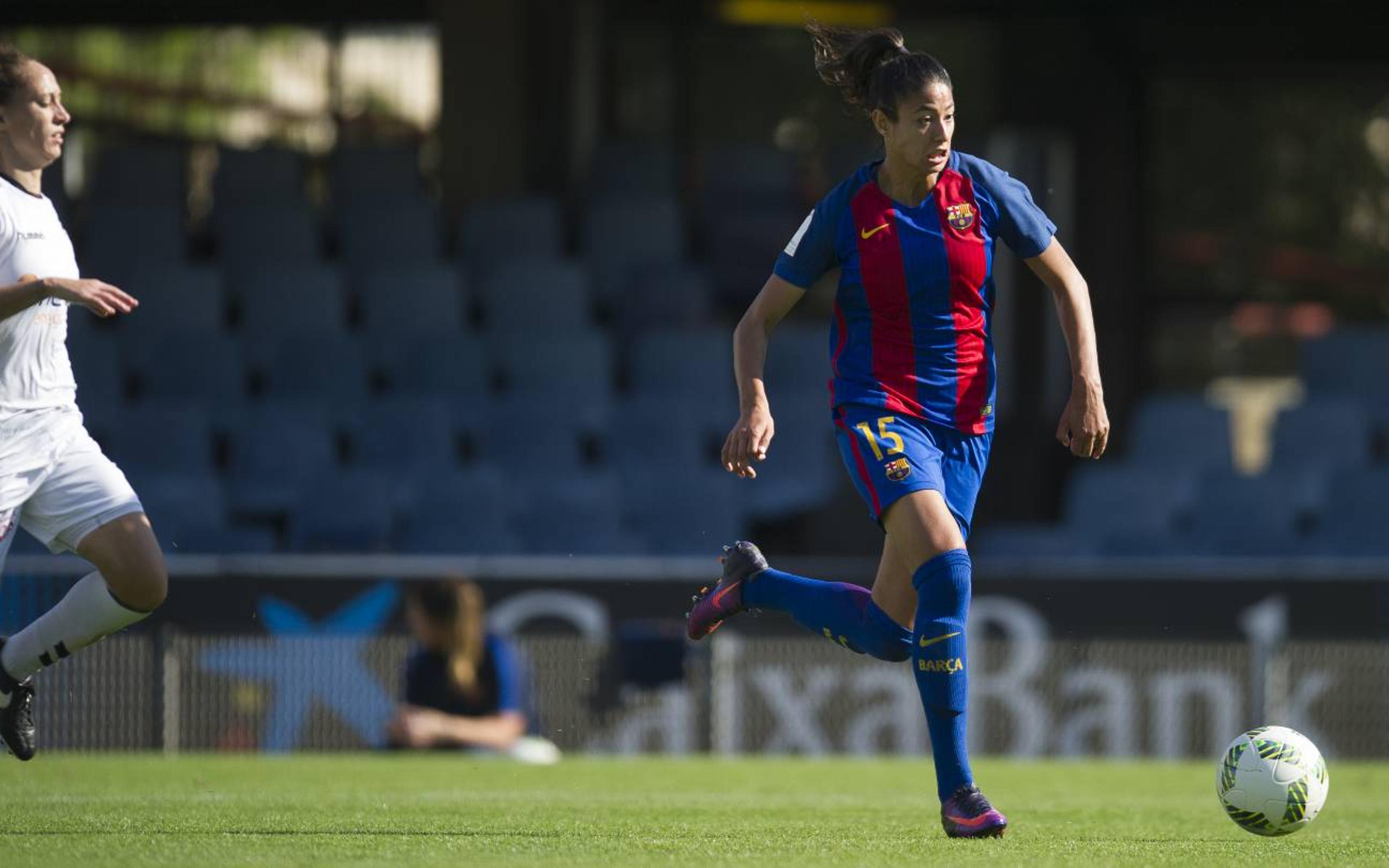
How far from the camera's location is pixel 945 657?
564 centimetres

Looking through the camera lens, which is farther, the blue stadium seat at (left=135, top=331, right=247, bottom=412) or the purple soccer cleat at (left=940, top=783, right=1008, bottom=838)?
the blue stadium seat at (left=135, top=331, right=247, bottom=412)

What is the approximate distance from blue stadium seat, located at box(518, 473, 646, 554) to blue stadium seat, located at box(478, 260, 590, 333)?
1955mm

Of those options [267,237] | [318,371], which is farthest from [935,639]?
[267,237]

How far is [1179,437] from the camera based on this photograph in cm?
1516

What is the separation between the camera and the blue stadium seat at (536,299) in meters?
14.8

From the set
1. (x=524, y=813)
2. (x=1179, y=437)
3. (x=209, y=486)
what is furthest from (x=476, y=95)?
(x=524, y=813)

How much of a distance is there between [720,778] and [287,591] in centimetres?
305

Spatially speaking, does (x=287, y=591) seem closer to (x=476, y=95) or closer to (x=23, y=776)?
(x=23, y=776)

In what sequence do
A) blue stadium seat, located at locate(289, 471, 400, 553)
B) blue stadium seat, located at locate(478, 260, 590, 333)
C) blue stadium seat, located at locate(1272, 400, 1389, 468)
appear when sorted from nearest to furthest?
blue stadium seat, located at locate(289, 471, 400, 553)
blue stadium seat, located at locate(1272, 400, 1389, 468)
blue stadium seat, located at locate(478, 260, 590, 333)

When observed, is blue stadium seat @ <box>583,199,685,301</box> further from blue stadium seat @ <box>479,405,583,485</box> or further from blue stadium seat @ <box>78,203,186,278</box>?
blue stadium seat @ <box>78,203,186,278</box>

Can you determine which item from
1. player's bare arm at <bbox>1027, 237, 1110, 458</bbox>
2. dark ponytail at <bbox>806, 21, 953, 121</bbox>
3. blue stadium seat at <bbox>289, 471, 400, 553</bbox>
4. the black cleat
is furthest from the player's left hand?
blue stadium seat at <bbox>289, 471, 400, 553</bbox>

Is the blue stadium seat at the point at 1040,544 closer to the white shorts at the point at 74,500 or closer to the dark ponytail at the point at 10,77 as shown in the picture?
the white shorts at the point at 74,500

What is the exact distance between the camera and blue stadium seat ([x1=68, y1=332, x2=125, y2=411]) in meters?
14.0

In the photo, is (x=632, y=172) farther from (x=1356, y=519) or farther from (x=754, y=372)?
(x=754, y=372)
